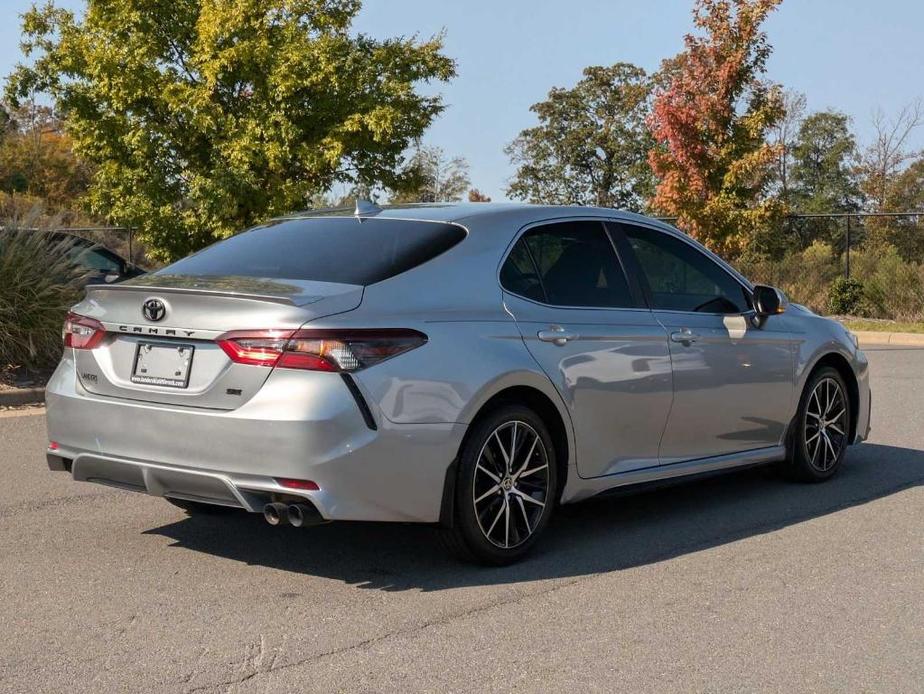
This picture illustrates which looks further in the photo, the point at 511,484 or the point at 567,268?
the point at 567,268

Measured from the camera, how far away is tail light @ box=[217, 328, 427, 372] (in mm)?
4945

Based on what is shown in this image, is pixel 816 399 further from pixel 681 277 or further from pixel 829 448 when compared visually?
pixel 681 277

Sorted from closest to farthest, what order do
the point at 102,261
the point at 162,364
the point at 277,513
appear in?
the point at 277,513
the point at 162,364
the point at 102,261

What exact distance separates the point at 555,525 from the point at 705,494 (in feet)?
4.37

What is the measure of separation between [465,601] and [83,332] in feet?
6.91

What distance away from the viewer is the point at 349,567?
222 inches

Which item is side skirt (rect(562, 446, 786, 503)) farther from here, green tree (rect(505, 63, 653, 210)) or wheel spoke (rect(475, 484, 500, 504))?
green tree (rect(505, 63, 653, 210))

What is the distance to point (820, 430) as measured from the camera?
7.75 metres

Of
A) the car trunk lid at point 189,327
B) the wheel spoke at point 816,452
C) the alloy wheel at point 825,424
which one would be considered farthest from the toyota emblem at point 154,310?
the wheel spoke at point 816,452

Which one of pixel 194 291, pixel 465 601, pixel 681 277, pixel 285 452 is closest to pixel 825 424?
pixel 681 277

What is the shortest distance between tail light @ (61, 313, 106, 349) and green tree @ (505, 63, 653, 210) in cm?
6379

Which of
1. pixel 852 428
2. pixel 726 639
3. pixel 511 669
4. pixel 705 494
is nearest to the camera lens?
pixel 511 669

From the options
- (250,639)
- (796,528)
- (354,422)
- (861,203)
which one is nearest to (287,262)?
(354,422)

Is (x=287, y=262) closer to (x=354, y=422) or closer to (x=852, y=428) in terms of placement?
(x=354, y=422)
